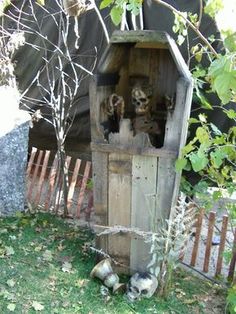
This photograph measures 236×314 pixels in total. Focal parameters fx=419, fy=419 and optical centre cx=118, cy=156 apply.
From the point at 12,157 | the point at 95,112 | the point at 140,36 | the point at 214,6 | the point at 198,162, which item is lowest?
the point at 12,157

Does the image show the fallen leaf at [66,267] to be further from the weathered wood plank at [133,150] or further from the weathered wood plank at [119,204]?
the weathered wood plank at [133,150]

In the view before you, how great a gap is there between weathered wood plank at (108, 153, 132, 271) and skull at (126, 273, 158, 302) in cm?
26

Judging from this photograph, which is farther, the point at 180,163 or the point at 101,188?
the point at 101,188

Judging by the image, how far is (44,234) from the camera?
13.1 feet

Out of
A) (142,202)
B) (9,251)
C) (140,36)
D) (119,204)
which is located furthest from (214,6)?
(9,251)

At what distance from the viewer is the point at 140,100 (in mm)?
3402

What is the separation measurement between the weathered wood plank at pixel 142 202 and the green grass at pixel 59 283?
0.34m

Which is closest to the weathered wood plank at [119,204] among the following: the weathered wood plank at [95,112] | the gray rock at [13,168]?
the weathered wood plank at [95,112]

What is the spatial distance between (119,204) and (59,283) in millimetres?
753

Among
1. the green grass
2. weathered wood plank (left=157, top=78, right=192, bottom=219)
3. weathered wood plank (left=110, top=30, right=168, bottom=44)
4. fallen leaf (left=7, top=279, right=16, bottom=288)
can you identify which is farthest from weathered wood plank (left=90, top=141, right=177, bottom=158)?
fallen leaf (left=7, top=279, right=16, bottom=288)

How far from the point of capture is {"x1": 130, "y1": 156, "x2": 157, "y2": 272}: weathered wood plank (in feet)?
10.1

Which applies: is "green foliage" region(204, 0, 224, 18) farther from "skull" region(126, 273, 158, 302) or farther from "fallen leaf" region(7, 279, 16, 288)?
"fallen leaf" region(7, 279, 16, 288)

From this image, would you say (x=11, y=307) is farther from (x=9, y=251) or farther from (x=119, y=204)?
(x=119, y=204)

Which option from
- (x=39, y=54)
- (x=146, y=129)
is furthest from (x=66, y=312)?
(x=39, y=54)
